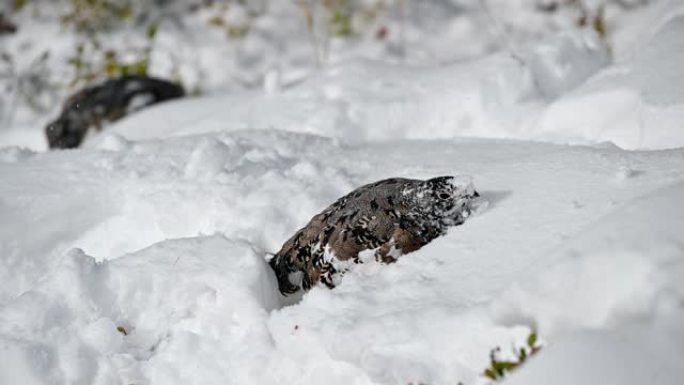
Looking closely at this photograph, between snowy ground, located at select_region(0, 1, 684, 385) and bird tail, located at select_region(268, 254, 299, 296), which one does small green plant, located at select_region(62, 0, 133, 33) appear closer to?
snowy ground, located at select_region(0, 1, 684, 385)

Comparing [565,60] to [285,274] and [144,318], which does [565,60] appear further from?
[144,318]

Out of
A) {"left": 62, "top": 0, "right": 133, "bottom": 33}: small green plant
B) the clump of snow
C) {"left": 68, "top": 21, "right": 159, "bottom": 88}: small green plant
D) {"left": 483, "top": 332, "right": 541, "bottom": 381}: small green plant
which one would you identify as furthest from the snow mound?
{"left": 62, "top": 0, "right": 133, "bottom": 33}: small green plant

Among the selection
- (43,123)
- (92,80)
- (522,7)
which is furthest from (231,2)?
(522,7)

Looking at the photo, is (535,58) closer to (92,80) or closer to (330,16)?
(330,16)

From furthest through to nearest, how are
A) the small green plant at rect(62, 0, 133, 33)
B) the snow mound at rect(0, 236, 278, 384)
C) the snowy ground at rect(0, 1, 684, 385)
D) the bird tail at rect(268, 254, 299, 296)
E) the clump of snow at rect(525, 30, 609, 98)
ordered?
1. the small green plant at rect(62, 0, 133, 33)
2. the clump of snow at rect(525, 30, 609, 98)
3. the bird tail at rect(268, 254, 299, 296)
4. the snow mound at rect(0, 236, 278, 384)
5. the snowy ground at rect(0, 1, 684, 385)

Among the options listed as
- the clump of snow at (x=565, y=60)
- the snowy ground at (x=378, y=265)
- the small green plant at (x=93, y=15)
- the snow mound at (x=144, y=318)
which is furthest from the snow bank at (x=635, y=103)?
the small green plant at (x=93, y=15)

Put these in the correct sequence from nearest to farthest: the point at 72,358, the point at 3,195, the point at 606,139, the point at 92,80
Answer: the point at 72,358
the point at 3,195
the point at 606,139
the point at 92,80

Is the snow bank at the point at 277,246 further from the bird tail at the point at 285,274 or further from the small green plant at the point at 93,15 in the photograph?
the small green plant at the point at 93,15

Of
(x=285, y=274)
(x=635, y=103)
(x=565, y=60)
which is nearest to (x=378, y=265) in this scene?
(x=285, y=274)
